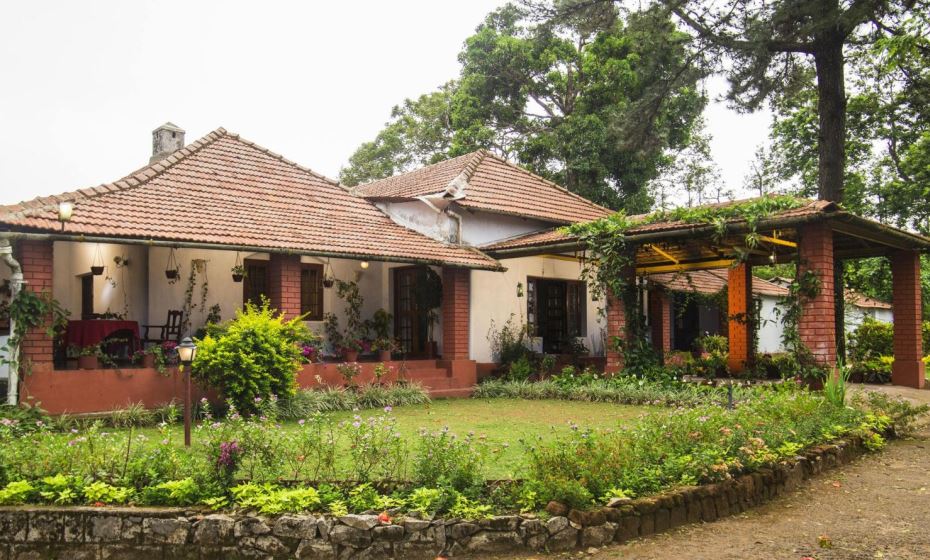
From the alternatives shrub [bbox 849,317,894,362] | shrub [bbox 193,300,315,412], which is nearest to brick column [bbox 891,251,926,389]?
shrub [bbox 849,317,894,362]

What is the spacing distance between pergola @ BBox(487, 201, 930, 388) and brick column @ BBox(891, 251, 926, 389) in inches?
0.7

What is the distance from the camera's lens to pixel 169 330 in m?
13.7

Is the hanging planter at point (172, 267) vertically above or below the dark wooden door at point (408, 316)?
above

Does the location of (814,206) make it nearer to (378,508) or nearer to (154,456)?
(378,508)

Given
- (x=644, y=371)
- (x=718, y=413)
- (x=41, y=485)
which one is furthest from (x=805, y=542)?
(x=644, y=371)

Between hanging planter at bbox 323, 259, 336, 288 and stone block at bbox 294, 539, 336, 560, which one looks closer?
stone block at bbox 294, 539, 336, 560

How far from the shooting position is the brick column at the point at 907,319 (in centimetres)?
1476

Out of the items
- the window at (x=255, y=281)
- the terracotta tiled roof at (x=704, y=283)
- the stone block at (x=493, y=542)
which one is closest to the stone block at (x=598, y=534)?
the stone block at (x=493, y=542)

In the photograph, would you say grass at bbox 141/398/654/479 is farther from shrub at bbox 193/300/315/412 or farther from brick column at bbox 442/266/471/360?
brick column at bbox 442/266/471/360

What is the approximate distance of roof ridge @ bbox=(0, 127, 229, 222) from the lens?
10.7 m

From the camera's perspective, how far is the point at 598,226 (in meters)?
14.4

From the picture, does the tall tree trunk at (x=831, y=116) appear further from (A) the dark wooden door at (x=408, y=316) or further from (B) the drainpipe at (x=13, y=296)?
(B) the drainpipe at (x=13, y=296)

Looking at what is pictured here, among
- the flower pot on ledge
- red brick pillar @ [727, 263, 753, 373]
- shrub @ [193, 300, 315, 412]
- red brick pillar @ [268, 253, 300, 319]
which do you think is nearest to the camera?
shrub @ [193, 300, 315, 412]

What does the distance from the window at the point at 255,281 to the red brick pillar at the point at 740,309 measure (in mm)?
10172
